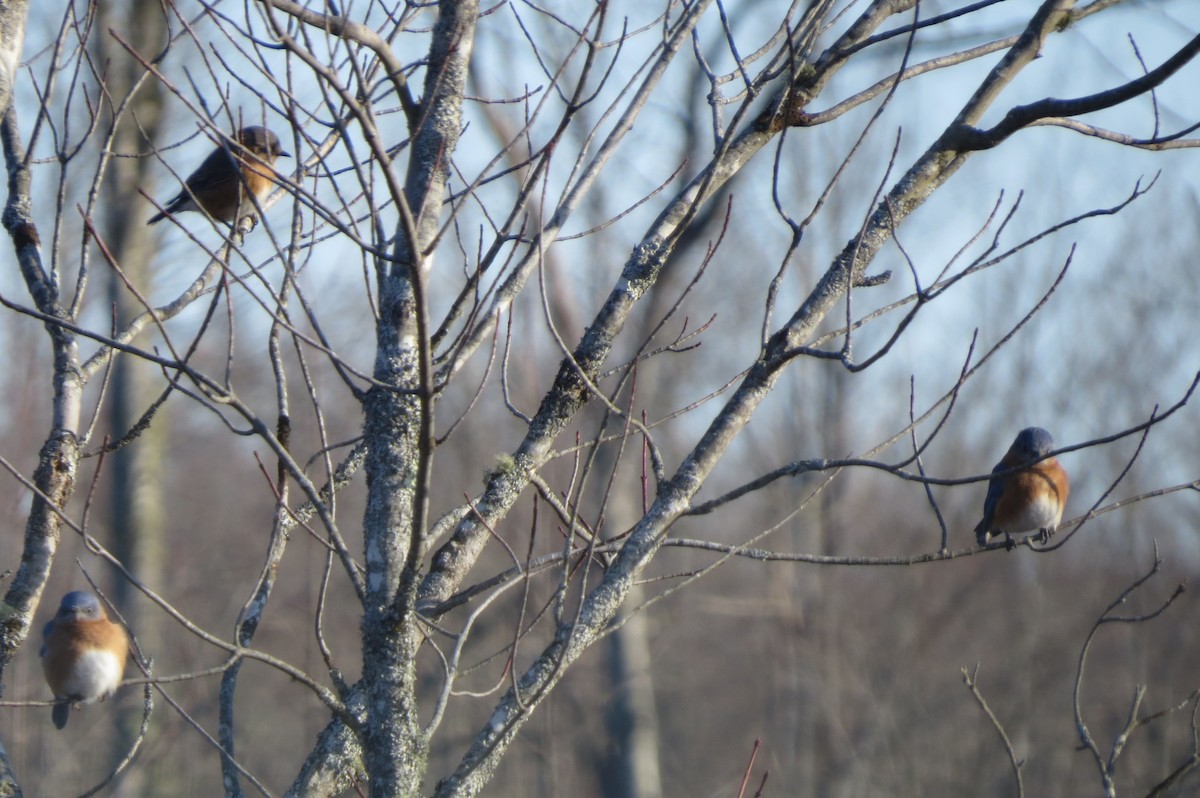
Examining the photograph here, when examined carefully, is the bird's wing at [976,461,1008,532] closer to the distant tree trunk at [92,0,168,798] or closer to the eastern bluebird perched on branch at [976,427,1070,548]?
the eastern bluebird perched on branch at [976,427,1070,548]

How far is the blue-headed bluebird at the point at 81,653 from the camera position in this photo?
133 inches

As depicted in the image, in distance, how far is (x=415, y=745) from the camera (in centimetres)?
209

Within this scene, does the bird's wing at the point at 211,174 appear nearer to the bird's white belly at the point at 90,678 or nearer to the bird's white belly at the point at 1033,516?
the bird's white belly at the point at 90,678

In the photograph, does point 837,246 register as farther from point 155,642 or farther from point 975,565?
point 155,642

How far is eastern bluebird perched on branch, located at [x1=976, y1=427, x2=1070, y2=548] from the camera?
5070mm

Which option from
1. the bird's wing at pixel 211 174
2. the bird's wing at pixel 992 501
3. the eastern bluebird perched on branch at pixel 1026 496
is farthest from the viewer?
the bird's wing at pixel 211 174

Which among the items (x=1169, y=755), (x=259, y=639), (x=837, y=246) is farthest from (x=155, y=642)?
(x=1169, y=755)

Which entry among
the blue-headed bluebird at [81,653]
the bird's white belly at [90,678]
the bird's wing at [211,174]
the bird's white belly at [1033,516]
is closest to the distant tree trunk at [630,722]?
the bird's white belly at [1033,516]

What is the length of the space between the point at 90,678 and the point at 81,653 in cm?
9

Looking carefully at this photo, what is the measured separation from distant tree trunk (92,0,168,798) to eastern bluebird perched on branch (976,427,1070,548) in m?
7.77

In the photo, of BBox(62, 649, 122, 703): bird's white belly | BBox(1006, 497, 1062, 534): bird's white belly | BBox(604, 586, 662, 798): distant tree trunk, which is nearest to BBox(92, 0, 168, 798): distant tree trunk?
BBox(604, 586, 662, 798): distant tree trunk

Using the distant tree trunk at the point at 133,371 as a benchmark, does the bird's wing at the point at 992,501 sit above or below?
below

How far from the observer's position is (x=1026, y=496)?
16.8 feet

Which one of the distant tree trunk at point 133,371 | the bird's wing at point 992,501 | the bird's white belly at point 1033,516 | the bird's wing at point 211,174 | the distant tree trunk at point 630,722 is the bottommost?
the bird's white belly at point 1033,516
